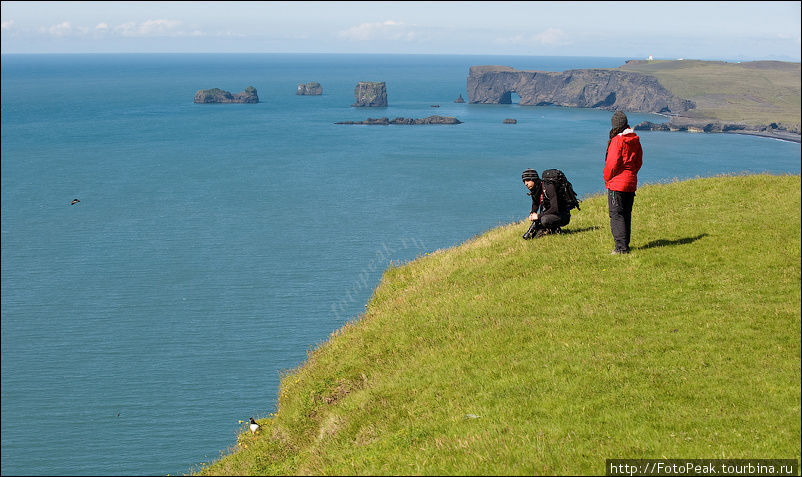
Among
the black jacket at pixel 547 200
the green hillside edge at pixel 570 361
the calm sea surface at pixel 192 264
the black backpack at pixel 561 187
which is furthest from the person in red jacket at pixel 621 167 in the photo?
the calm sea surface at pixel 192 264

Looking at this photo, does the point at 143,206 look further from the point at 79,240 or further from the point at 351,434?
the point at 351,434

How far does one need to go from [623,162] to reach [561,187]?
2.98 meters

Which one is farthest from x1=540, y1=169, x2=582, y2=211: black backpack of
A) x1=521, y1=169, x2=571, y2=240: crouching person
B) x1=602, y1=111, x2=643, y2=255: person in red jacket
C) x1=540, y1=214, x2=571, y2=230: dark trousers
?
x1=602, y1=111, x2=643, y2=255: person in red jacket

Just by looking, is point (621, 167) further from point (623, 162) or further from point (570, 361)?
point (570, 361)

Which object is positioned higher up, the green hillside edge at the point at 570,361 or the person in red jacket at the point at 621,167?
the person in red jacket at the point at 621,167

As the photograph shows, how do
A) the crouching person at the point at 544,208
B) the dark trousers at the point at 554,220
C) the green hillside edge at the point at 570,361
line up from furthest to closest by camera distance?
the dark trousers at the point at 554,220, the crouching person at the point at 544,208, the green hillside edge at the point at 570,361

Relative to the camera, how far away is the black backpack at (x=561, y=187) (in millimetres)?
19406

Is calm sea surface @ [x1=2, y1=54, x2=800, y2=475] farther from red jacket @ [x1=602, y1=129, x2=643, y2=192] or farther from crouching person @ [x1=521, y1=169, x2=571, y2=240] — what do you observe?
red jacket @ [x1=602, y1=129, x2=643, y2=192]

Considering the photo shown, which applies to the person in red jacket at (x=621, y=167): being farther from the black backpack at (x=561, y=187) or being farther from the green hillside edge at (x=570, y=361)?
the black backpack at (x=561, y=187)

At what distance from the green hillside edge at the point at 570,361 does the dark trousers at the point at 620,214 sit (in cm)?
53

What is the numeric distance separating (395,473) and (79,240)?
376ft

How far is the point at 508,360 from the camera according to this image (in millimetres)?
12961

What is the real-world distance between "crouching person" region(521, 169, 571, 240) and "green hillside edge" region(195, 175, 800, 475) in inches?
21.8

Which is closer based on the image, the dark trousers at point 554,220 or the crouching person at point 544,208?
the crouching person at point 544,208
